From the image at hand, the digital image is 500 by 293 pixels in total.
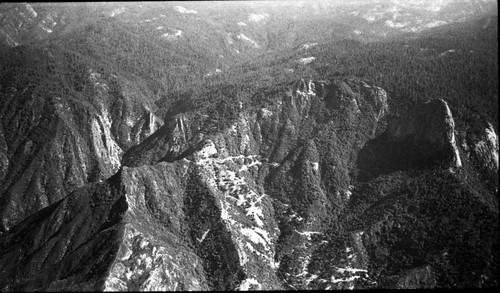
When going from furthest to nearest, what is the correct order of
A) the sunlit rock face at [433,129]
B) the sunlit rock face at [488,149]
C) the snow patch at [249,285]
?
the sunlit rock face at [488,149], the sunlit rock face at [433,129], the snow patch at [249,285]

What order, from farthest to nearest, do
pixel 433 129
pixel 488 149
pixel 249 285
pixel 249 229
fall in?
pixel 433 129 < pixel 488 149 < pixel 249 229 < pixel 249 285

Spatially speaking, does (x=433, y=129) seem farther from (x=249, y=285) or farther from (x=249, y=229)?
(x=249, y=285)

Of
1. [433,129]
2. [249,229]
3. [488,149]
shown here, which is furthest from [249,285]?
[488,149]

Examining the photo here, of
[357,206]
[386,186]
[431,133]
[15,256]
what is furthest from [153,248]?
[431,133]

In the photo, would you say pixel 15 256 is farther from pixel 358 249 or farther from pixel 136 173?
pixel 358 249

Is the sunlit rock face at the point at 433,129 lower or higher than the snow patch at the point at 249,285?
higher

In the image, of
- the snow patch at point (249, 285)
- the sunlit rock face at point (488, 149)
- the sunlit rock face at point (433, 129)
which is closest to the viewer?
the snow patch at point (249, 285)

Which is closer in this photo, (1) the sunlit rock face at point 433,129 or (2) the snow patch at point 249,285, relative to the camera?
(2) the snow patch at point 249,285

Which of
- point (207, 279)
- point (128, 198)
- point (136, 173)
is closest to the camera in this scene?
point (207, 279)

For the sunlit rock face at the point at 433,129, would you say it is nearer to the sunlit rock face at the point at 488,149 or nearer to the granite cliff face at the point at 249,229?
the granite cliff face at the point at 249,229

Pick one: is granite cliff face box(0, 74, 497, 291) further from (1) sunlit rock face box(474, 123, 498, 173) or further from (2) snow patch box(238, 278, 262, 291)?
(1) sunlit rock face box(474, 123, 498, 173)

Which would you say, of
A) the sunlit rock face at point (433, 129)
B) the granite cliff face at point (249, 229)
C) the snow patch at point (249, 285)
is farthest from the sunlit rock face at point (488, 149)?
the snow patch at point (249, 285)
